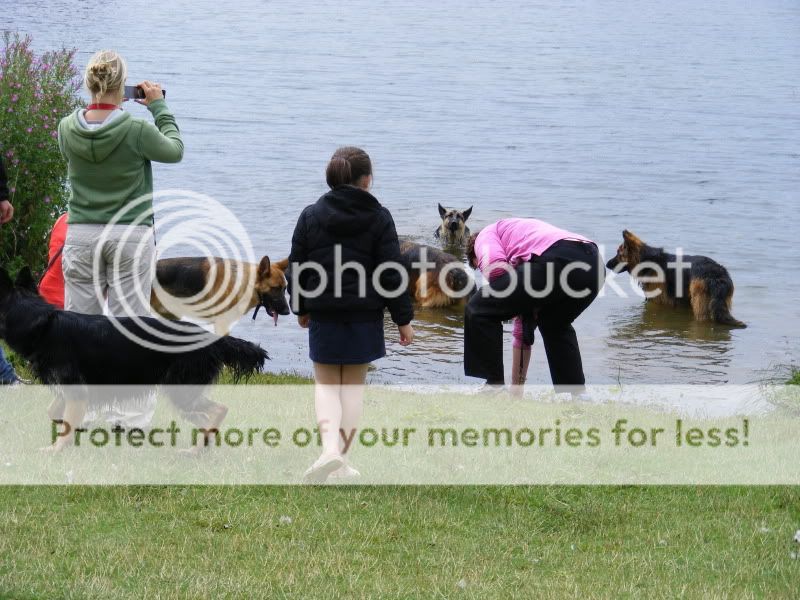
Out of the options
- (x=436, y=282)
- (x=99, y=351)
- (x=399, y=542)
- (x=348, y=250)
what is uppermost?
(x=348, y=250)

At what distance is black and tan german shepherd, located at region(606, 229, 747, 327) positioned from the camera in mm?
12047

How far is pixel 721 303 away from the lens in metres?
12.0

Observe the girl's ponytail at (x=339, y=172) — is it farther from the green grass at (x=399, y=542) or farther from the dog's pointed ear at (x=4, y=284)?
the dog's pointed ear at (x=4, y=284)

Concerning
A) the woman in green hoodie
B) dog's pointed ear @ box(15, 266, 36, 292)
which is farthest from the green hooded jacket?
dog's pointed ear @ box(15, 266, 36, 292)

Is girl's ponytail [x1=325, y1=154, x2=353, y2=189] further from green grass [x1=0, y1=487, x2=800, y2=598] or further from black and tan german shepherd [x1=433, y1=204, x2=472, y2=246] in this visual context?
black and tan german shepherd [x1=433, y1=204, x2=472, y2=246]

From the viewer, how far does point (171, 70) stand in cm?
3422

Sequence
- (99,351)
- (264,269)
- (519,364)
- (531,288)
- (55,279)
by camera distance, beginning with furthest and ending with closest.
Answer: (264,269) → (519,364) → (531,288) → (55,279) → (99,351)

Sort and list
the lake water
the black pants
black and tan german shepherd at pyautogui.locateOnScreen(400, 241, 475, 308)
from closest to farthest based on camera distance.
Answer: the black pants → the lake water → black and tan german shepherd at pyautogui.locateOnScreen(400, 241, 475, 308)

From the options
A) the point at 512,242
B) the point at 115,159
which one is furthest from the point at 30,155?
the point at 512,242

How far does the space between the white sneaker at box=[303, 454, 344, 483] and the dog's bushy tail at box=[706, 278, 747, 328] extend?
7441 millimetres

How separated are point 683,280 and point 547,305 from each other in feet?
17.6

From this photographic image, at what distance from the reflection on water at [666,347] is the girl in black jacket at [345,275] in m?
4.79

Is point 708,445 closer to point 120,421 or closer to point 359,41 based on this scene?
point 120,421

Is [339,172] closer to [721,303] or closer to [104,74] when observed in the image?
[104,74]
